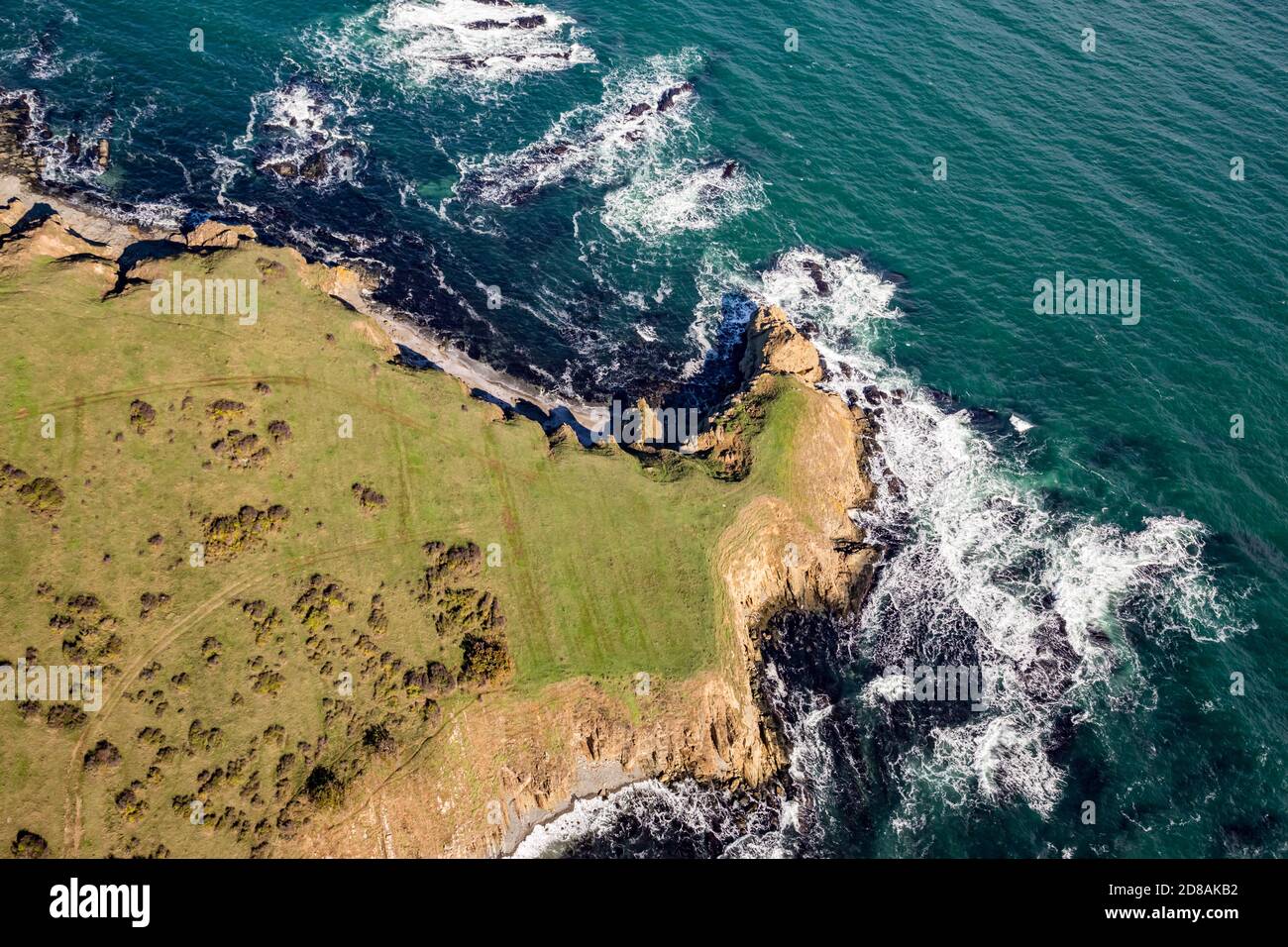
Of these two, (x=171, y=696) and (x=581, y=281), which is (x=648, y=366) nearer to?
(x=581, y=281)

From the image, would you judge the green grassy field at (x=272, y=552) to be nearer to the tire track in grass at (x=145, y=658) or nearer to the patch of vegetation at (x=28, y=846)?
the tire track in grass at (x=145, y=658)

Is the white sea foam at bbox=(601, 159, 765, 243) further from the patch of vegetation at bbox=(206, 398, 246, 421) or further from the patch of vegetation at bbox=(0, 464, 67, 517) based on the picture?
the patch of vegetation at bbox=(0, 464, 67, 517)

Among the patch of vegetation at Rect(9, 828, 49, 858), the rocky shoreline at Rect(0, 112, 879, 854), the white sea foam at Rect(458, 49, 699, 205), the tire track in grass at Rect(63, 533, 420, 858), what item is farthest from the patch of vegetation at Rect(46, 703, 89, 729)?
the white sea foam at Rect(458, 49, 699, 205)

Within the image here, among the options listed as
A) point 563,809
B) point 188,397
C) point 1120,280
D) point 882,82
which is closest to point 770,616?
point 563,809

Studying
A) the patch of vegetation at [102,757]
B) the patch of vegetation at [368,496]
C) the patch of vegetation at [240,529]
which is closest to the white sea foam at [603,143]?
the patch of vegetation at [368,496]

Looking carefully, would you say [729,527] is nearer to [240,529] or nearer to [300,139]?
[240,529]

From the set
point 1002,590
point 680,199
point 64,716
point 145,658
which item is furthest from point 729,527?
point 64,716

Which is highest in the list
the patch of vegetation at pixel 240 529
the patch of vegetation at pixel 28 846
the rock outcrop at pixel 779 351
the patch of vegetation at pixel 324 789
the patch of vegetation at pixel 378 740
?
the rock outcrop at pixel 779 351

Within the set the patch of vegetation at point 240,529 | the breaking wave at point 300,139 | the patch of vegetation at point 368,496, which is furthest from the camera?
the breaking wave at point 300,139
